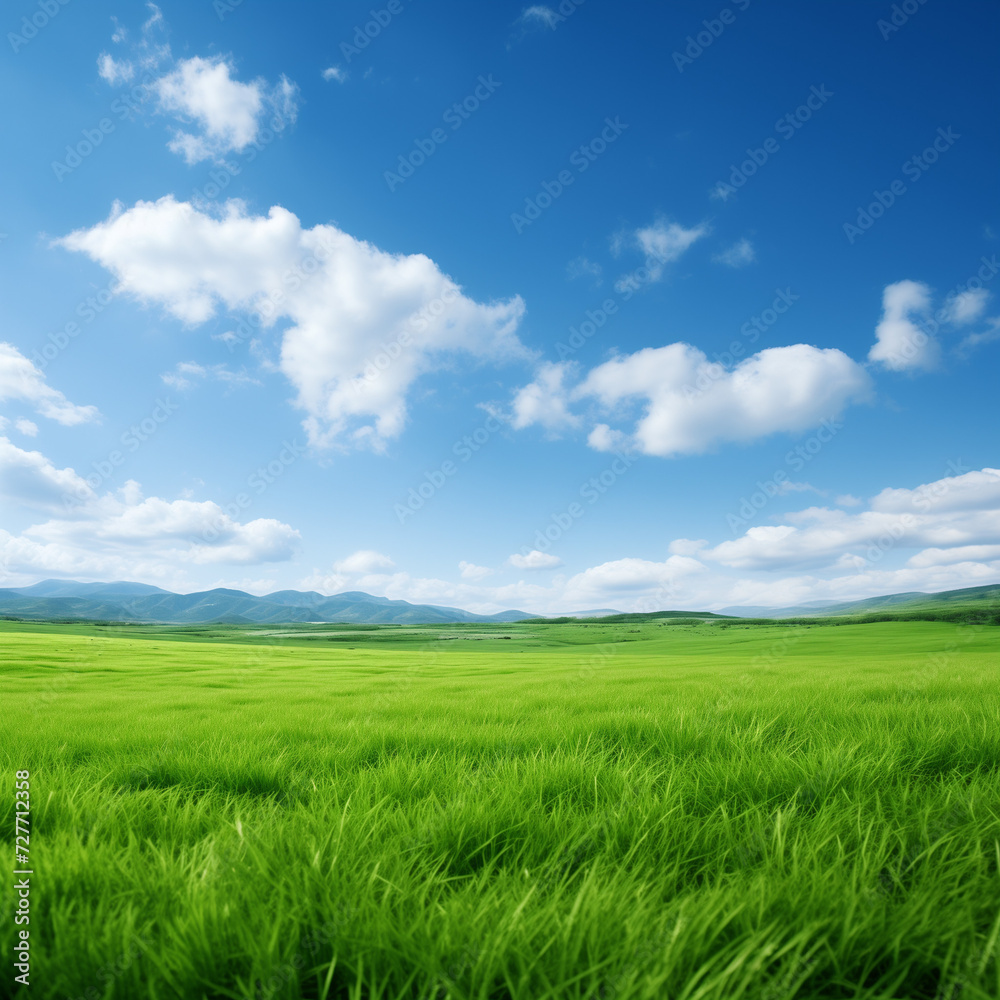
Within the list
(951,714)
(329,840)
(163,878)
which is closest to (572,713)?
(951,714)

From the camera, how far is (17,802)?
257 centimetres

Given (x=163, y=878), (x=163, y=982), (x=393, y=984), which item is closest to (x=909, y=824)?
(x=393, y=984)

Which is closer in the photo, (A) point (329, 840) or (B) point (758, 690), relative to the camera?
(A) point (329, 840)

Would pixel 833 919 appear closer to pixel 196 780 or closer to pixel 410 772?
pixel 410 772

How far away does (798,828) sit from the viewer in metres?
2.23

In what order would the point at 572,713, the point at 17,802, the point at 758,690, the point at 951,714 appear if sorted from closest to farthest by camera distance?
1. the point at 17,802
2. the point at 951,714
3. the point at 572,713
4. the point at 758,690

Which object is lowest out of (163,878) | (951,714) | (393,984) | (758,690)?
(758,690)

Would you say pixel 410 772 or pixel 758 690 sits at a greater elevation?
pixel 410 772

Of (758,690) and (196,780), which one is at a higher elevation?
(196,780)

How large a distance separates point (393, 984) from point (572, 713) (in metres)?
4.81

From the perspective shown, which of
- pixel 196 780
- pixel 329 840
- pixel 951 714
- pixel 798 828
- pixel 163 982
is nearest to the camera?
pixel 163 982

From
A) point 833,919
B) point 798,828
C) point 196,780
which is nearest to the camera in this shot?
point 833,919

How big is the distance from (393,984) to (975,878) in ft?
6.41

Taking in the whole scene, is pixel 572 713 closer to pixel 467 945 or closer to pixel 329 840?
pixel 329 840
